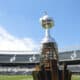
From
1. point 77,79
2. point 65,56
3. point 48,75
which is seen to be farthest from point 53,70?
point 65,56

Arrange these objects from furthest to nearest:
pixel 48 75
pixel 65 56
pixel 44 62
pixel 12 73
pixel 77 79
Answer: pixel 65 56 → pixel 12 73 → pixel 77 79 → pixel 44 62 → pixel 48 75

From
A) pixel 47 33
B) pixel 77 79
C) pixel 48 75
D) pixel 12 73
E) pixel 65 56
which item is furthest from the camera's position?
pixel 65 56

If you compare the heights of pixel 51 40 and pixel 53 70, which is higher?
pixel 51 40

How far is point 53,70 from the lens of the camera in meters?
16.8

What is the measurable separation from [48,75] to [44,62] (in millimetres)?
1292

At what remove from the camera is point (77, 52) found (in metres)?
77.6

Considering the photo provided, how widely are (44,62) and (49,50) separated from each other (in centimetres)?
100

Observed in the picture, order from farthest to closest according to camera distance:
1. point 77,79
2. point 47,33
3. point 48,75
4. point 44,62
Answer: point 77,79, point 47,33, point 44,62, point 48,75

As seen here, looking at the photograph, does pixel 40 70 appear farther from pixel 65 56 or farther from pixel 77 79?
pixel 65 56

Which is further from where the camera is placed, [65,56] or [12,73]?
[65,56]

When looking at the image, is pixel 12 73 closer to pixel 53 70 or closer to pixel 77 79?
pixel 77 79

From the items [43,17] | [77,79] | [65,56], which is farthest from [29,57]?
[43,17]

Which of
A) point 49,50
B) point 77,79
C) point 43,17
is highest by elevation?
point 43,17

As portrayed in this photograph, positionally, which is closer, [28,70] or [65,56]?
[28,70]
